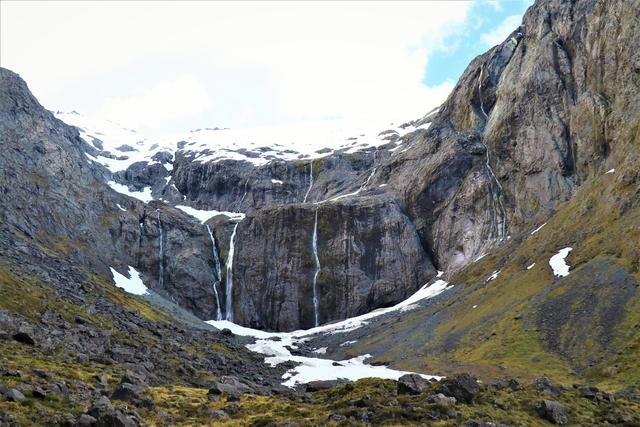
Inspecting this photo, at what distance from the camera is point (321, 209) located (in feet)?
537

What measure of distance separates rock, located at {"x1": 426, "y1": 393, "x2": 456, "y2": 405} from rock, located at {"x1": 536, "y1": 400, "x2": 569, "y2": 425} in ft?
17.1

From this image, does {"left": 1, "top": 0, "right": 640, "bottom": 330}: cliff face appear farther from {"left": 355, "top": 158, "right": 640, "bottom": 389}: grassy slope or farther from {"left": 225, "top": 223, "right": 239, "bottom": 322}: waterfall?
A: {"left": 355, "top": 158, "right": 640, "bottom": 389}: grassy slope

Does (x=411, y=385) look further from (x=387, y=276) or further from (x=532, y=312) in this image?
(x=387, y=276)

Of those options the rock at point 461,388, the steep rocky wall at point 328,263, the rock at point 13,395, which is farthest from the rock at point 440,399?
the steep rocky wall at point 328,263

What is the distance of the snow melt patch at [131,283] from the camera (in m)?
131

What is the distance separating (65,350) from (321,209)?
379 feet

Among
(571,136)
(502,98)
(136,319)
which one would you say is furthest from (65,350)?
(502,98)

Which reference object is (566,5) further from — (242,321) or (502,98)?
(242,321)

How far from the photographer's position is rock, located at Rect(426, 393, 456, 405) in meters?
34.4

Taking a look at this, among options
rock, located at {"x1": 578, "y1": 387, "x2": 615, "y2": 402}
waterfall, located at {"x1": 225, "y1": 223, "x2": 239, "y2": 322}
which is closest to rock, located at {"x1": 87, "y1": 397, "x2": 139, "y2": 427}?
rock, located at {"x1": 578, "y1": 387, "x2": 615, "y2": 402}

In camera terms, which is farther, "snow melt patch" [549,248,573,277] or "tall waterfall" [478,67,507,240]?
"tall waterfall" [478,67,507,240]

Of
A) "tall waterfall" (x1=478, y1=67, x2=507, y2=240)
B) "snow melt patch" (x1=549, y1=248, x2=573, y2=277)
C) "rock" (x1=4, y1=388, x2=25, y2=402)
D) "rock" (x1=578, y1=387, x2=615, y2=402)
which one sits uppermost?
"tall waterfall" (x1=478, y1=67, x2=507, y2=240)

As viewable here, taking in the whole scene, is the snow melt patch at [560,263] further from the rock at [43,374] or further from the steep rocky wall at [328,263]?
the rock at [43,374]

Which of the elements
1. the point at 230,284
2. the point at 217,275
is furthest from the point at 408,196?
the point at 217,275
